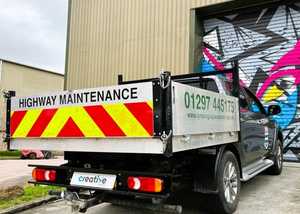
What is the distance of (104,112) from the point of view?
152 inches

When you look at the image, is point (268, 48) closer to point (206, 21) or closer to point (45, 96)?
point (206, 21)

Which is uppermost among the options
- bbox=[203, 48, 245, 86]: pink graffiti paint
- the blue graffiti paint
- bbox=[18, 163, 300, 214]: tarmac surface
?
bbox=[203, 48, 245, 86]: pink graffiti paint

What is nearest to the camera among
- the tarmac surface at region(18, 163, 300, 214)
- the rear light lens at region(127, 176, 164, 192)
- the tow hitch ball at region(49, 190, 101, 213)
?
the rear light lens at region(127, 176, 164, 192)

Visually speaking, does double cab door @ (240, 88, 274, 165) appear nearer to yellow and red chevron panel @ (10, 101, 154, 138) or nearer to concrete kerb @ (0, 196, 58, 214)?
yellow and red chevron panel @ (10, 101, 154, 138)

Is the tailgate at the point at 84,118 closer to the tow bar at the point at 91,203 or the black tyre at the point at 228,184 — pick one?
the tow bar at the point at 91,203

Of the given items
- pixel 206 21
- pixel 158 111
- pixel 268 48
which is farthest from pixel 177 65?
pixel 158 111

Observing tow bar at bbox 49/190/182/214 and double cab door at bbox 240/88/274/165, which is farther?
double cab door at bbox 240/88/274/165

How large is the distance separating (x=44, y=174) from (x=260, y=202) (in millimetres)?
3151

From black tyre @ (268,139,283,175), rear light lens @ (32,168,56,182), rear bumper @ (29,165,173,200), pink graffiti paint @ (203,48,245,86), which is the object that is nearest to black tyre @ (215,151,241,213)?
rear bumper @ (29,165,173,200)

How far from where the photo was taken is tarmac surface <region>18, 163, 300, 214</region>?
16.4 feet

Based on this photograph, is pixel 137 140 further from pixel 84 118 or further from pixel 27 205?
pixel 27 205

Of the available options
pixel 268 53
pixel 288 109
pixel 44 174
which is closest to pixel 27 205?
pixel 44 174

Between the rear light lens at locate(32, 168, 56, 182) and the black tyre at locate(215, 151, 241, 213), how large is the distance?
2.04m

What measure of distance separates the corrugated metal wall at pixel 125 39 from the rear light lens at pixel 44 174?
25.4 ft
